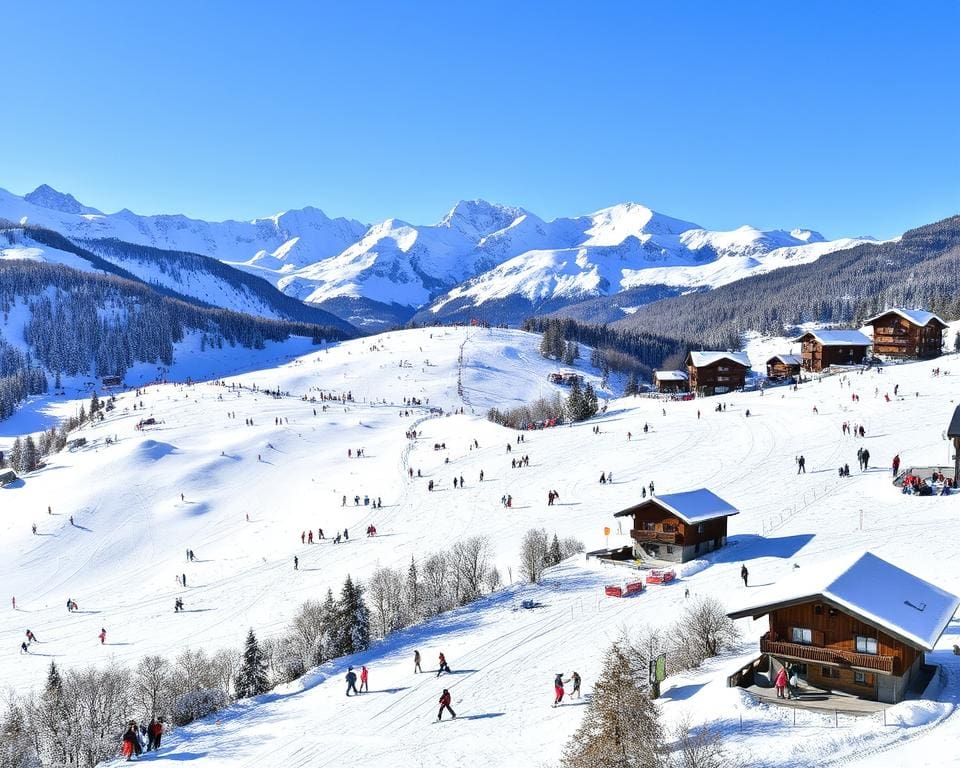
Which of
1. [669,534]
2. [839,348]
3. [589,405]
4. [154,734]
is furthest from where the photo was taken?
[839,348]

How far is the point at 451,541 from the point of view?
45.0 m

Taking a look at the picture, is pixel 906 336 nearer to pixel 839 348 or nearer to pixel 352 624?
pixel 839 348

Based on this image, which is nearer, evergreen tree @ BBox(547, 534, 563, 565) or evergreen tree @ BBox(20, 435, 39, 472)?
evergreen tree @ BBox(547, 534, 563, 565)

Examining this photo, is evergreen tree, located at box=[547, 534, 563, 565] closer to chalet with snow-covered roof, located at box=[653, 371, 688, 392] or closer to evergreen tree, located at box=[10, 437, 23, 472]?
chalet with snow-covered roof, located at box=[653, 371, 688, 392]

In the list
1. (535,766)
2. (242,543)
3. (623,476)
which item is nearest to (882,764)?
(535,766)

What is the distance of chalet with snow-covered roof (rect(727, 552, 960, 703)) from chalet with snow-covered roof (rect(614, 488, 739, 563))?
1346cm

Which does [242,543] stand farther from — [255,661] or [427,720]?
[427,720]

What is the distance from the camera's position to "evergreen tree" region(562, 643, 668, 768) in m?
13.9

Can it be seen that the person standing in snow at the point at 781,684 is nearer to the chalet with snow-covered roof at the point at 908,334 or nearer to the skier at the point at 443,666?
the skier at the point at 443,666

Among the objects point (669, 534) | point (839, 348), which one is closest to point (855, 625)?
point (669, 534)

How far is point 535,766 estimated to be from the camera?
1866 centimetres

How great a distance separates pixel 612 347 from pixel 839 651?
16621 centimetres

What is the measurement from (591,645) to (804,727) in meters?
9.19

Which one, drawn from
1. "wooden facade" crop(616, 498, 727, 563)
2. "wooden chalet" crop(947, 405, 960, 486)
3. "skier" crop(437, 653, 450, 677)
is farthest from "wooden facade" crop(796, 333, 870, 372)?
"skier" crop(437, 653, 450, 677)
